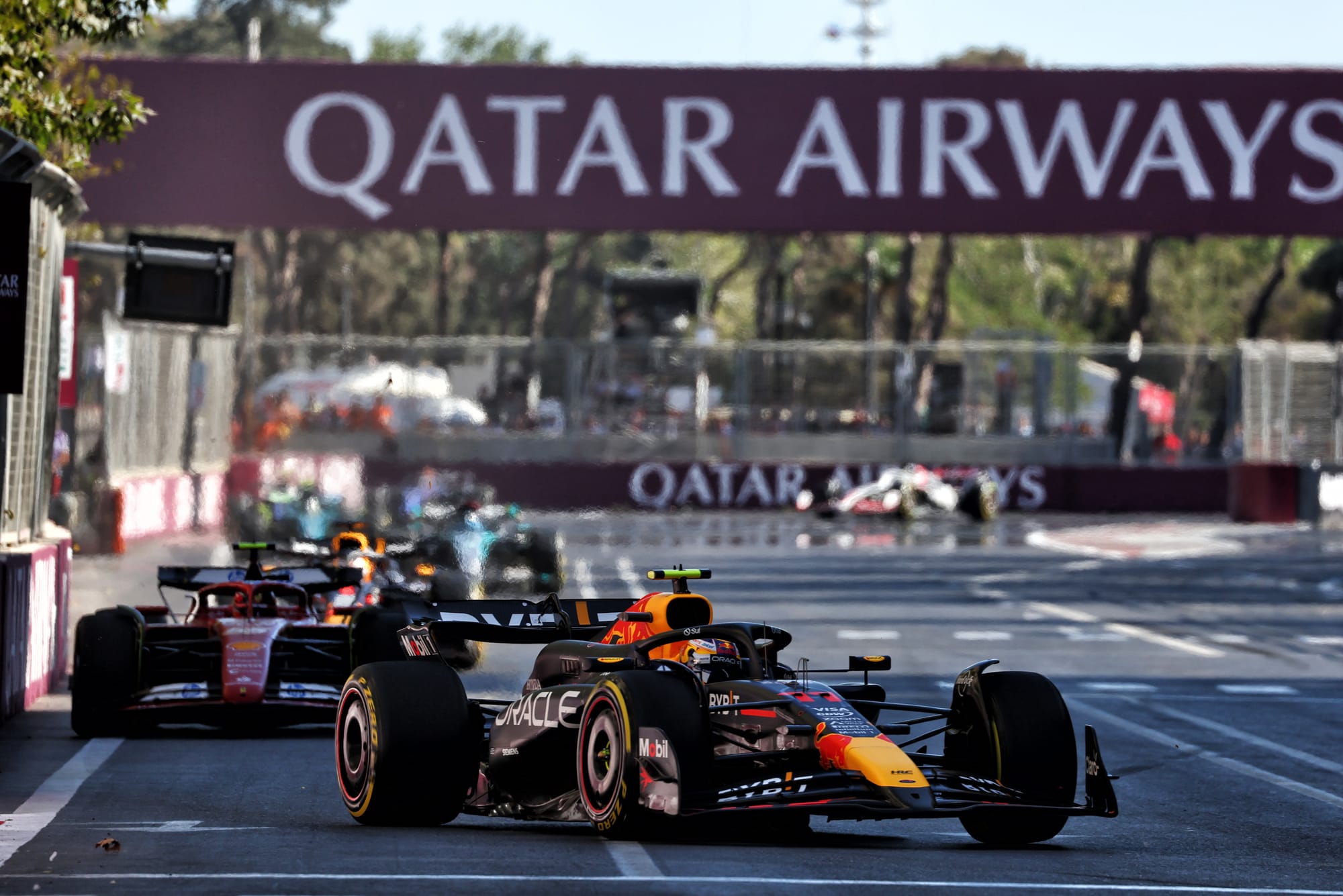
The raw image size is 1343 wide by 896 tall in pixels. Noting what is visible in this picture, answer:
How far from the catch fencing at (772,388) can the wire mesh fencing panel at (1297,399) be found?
385 centimetres

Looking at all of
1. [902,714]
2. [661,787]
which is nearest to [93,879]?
[661,787]

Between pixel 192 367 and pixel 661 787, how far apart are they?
3430 cm

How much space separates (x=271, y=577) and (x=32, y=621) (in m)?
1.80

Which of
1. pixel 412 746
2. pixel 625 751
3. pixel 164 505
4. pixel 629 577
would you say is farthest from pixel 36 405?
pixel 164 505

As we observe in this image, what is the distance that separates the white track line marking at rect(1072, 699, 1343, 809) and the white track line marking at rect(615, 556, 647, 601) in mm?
9863

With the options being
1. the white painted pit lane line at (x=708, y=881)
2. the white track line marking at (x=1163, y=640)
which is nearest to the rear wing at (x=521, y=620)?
the white painted pit lane line at (x=708, y=881)

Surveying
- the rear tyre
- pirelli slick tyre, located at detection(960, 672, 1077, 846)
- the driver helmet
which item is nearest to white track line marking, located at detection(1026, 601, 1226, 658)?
the rear tyre

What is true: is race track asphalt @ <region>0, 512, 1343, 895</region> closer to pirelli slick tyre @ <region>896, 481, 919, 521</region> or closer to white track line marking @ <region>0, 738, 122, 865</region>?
white track line marking @ <region>0, 738, 122, 865</region>

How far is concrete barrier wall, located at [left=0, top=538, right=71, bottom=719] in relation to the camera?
14422 mm

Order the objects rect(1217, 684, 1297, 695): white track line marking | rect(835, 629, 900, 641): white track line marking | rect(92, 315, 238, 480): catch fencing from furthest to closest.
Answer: rect(92, 315, 238, 480): catch fencing < rect(835, 629, 900, 641): white track line marking < rect(1217, 684, 1297, 695): white track line marking

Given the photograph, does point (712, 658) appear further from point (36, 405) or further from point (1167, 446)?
point (1167, 446)

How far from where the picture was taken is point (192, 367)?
4166 cm

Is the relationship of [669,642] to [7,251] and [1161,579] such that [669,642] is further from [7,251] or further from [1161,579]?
[1161,579]

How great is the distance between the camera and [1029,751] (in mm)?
9195
